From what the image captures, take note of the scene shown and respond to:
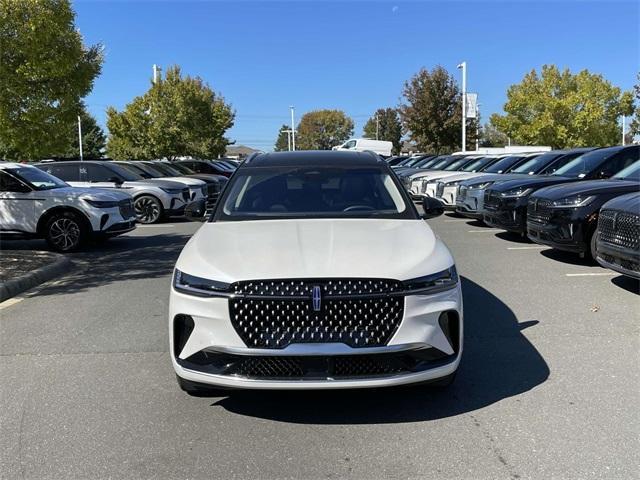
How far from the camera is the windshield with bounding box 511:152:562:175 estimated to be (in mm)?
13250

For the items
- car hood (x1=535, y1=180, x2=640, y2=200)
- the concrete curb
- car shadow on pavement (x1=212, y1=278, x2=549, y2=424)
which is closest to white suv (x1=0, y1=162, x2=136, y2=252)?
the concrete curb

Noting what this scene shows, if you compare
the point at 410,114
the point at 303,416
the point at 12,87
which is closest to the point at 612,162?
the point at 303,416

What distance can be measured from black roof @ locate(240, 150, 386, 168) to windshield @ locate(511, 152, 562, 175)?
28.0 ft

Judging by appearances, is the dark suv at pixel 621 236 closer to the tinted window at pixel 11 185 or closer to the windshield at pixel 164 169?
the tinted window at pixel 11 185

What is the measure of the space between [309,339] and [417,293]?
712mm

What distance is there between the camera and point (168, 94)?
1166 inches

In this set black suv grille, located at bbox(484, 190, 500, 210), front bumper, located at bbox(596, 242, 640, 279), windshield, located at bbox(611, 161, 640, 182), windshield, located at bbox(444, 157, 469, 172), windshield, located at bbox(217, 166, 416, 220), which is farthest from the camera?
windshield, located at bbox(444, 157, 469, 172)

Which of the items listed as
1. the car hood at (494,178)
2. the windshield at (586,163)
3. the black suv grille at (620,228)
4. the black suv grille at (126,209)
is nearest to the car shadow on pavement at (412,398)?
the black suv grille at (620,228)

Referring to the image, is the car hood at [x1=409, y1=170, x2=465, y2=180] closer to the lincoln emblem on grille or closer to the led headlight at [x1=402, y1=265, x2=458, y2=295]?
the led headlight at [x1=402, y1=265, x2=458, y2=295]

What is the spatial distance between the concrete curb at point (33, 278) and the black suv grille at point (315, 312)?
4.89 metres

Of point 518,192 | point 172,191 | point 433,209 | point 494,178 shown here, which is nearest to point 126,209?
point 172,191

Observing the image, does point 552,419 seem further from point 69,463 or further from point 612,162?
point 612,162

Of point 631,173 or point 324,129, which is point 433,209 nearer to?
point 631,173

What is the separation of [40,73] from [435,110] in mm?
36892
